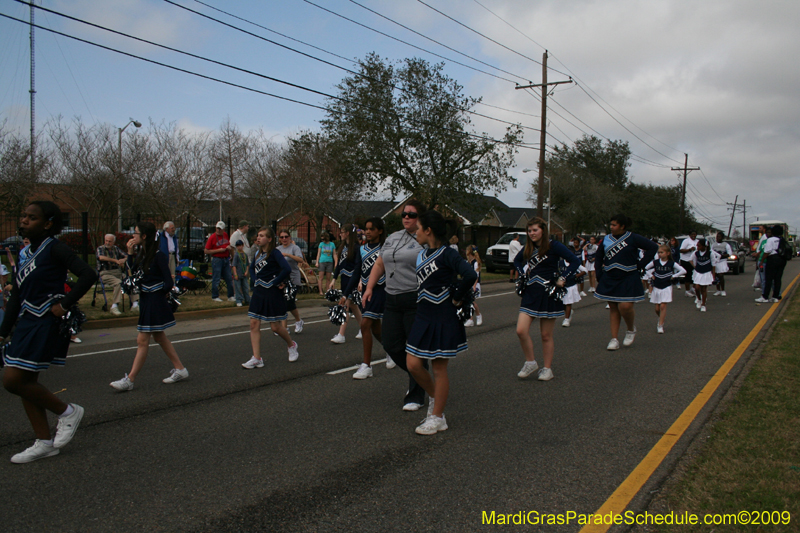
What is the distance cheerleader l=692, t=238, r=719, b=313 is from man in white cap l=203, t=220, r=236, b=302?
36.2 ft

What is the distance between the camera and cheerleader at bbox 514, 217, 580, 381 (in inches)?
259

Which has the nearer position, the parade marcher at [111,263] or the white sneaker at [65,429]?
the white sneaker at [65,429]

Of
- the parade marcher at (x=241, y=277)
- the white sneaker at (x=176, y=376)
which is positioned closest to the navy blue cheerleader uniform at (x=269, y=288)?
the white sneaker at (x=176, y=376)

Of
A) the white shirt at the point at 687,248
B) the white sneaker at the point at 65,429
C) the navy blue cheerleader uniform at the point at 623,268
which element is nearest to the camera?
the white sneaker at the point at 65,429

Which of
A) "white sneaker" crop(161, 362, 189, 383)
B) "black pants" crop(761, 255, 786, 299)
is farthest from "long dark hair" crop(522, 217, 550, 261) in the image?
"black pants" crop(761, 255, 786, 299)

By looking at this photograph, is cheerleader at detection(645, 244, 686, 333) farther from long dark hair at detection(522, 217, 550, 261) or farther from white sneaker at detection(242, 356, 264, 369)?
white sneaker at detection(242, 356, 264, 369)

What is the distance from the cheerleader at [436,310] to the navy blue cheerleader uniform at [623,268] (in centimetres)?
442

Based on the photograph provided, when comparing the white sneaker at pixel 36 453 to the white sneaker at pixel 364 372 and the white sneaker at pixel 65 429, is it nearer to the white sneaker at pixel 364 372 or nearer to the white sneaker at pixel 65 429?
the white sneaker at pixel 65 429

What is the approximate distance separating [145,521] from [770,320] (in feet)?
38.8

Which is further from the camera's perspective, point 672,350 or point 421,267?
point 672,350

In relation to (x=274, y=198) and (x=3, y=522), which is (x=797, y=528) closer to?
(x=3, y=522)

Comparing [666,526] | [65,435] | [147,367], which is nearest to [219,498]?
[65,435]

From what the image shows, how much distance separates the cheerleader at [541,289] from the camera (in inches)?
259

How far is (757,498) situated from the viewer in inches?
133
